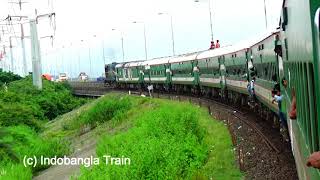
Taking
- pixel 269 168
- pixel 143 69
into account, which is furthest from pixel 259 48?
pixel 143 69

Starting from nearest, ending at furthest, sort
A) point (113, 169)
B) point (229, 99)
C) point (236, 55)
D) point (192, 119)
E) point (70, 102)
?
1. point (113, 169)
2. point (192, 119)
3. point (236, 55)
4. point (229, 99)
5. point (70, 102)

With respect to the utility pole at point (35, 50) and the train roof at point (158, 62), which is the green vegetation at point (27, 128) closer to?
the utility pole at point (35, 50)

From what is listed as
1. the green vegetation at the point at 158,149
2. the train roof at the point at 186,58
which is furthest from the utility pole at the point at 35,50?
the green vegetation at the point at 158,149

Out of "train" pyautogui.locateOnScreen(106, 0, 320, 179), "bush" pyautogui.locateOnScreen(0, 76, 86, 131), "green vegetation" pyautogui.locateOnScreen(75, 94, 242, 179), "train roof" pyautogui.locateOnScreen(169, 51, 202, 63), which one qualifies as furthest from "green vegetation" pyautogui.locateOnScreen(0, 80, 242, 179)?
"train roof" pyautogui.locateOnScreen(169, 51, 202, 63)

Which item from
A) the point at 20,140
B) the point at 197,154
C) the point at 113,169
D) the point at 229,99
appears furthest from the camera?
the point at 229,99

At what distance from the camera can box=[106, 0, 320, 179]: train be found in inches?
190

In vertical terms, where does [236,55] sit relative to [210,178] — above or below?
above

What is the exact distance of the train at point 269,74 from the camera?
15.8 feet

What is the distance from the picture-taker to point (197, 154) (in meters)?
17.4

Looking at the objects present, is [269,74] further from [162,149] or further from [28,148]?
[28,148]

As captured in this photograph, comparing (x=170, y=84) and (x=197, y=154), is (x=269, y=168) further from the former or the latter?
(x=170, y=84)

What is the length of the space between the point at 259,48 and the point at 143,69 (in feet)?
158

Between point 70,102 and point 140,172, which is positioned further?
point 70,102

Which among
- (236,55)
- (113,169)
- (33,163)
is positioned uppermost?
(236,55)
